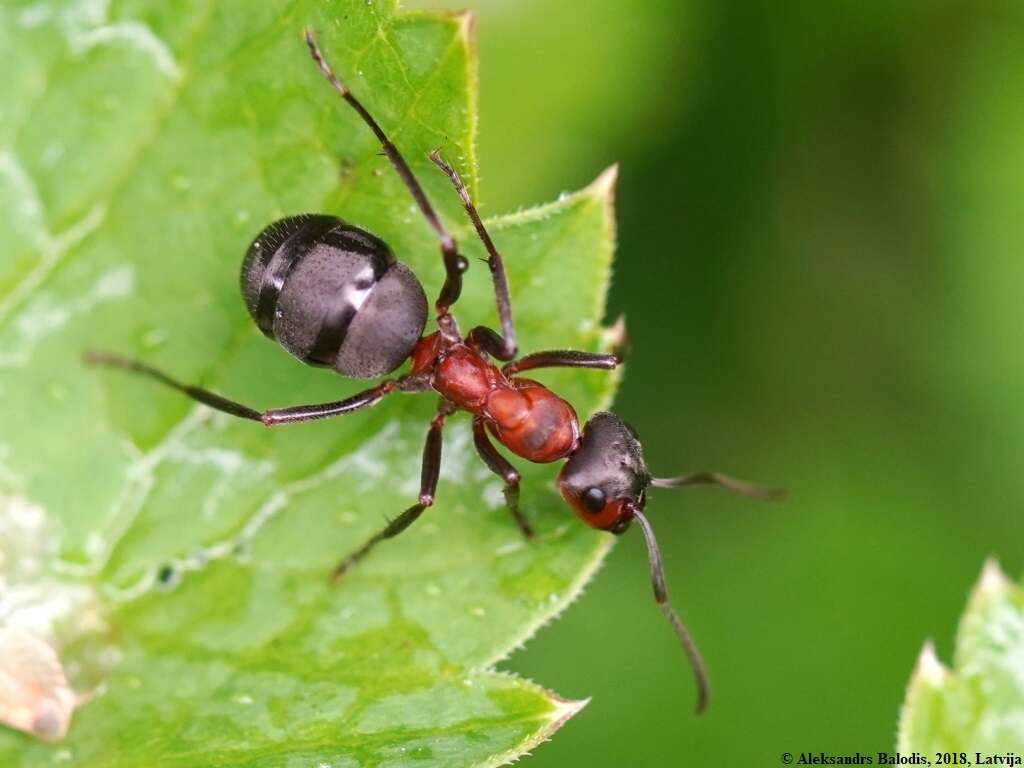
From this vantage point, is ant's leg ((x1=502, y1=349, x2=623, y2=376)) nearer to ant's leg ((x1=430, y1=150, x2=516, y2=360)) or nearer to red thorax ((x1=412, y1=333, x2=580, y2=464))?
ant's leg ((x1=430, y1=150, x2=516, y2=360))

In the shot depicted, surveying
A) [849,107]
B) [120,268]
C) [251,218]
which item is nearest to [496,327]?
[251,218]

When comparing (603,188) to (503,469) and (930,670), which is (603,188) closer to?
(503,469)

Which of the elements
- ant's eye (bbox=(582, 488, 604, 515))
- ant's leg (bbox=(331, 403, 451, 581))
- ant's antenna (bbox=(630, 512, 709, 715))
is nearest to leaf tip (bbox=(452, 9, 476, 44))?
ant's leg (bbox=(331, 403, 451, 581))

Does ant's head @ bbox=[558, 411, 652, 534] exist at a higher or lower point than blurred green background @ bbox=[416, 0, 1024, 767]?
lower

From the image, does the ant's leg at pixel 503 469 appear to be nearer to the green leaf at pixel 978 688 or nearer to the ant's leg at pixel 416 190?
the ant's leg at pixel 416 190

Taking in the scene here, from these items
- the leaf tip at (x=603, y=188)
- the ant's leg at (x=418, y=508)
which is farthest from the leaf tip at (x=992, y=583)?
the ant's leg at (x=418, y=508)

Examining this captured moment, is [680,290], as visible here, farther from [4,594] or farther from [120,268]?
[4,594]

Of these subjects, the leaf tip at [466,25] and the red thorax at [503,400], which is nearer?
the leaf tip at [466,25]
